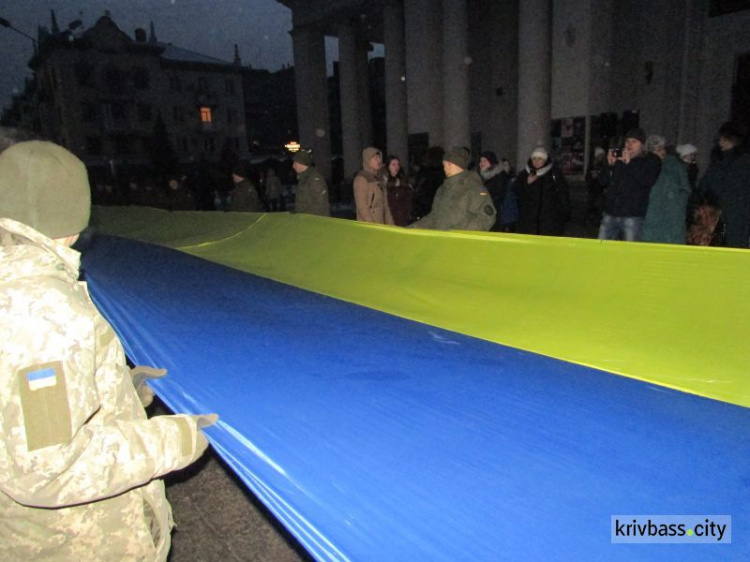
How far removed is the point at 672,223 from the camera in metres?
5.08

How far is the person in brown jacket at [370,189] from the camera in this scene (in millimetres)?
6082

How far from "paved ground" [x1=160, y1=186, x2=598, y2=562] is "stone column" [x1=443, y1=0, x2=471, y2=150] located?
12237 mm

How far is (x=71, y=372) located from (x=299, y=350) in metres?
1.66

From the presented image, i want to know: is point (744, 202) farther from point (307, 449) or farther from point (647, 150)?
point (307, 449)

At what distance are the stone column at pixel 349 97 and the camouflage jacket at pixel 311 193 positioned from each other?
499 inches

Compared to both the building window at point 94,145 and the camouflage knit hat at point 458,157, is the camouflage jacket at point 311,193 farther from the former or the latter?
the building window at point 94,145

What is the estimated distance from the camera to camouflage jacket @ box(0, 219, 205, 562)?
3.21ft

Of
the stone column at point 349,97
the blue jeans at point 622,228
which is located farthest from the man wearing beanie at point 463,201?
the stone column at point 349,97

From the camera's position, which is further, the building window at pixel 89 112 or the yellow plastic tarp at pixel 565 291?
the building window at pixel 89 112

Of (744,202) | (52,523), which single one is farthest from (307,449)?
(744,202)

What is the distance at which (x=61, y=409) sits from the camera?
3.25ft

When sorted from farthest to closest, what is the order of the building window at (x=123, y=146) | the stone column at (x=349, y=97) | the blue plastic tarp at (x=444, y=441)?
the building window at (x=123, y=146), the stone column at (x=349, y=97), the blue plastic tarp at (x=444, y=441)

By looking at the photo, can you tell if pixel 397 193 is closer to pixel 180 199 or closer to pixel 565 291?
pixel 565 291

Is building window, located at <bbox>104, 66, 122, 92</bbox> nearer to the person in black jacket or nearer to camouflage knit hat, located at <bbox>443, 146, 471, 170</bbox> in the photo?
the person in black jacket
